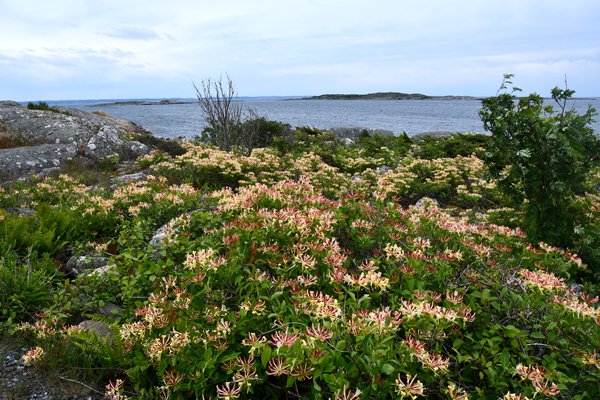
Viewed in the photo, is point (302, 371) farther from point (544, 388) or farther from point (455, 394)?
point (544, 388)

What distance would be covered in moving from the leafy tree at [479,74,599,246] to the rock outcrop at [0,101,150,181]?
42.5 feet

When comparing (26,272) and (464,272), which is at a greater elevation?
(464,272)

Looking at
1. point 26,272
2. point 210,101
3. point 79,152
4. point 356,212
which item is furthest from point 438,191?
point 79,152

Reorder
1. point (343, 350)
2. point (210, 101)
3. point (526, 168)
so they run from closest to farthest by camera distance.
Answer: point (343, 350)
point (526, 168)
point (210, 101)

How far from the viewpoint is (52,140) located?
15258mm

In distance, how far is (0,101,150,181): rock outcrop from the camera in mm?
13047

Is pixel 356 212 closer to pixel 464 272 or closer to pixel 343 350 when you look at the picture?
pixel 464 272

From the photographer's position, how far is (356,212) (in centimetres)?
380

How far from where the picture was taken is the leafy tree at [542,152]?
4.90 m

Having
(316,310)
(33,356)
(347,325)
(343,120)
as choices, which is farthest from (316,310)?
(343,120)

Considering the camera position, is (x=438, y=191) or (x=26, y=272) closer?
(x=26, y=272)

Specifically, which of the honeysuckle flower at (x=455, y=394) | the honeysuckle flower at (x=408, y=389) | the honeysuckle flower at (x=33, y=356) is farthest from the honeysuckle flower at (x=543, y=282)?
the honeysuckle flower at (x=33, y=356)

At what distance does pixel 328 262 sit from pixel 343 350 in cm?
74

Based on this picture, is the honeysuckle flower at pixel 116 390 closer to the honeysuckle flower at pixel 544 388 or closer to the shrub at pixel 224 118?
the honeysuckle flower at pixel 544 388
